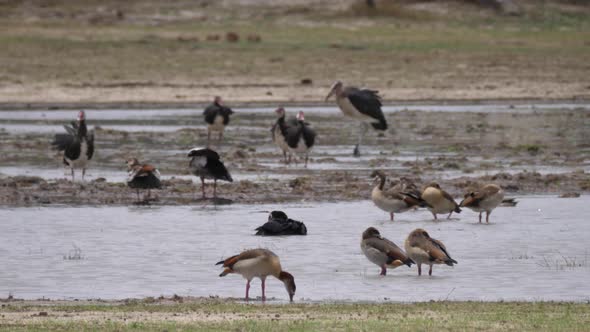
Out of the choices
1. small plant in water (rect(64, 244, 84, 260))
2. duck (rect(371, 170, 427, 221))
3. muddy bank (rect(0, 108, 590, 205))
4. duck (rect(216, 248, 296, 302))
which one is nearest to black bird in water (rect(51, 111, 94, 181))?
muddy bank (rect(0, 108, 590, 205))

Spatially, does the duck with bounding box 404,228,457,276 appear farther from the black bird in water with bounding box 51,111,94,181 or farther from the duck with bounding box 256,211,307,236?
the black bird in water with bounding box 51,111,94,181

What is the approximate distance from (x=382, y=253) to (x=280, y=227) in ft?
9.45

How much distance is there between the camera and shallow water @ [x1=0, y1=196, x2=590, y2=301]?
11812mm

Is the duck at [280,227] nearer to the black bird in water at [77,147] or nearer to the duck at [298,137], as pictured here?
the black bird in water at [77,147]

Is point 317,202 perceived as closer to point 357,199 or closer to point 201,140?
point 357,199

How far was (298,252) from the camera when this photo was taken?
14.1m

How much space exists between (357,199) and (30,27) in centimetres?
3748

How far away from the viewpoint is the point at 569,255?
13844 mm

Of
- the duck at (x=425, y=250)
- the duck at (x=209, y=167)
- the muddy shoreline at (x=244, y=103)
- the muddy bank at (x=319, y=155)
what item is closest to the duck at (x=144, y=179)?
the duck at (x=209, y=167)

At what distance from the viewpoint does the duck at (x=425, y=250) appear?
12117 millimetres

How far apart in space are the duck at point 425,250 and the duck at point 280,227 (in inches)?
111

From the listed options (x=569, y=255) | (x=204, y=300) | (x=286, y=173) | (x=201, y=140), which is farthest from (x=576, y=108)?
(x=204, y=300)

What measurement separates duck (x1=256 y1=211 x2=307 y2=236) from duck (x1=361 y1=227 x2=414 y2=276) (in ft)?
8.61

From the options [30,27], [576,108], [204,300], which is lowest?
[204,300]
